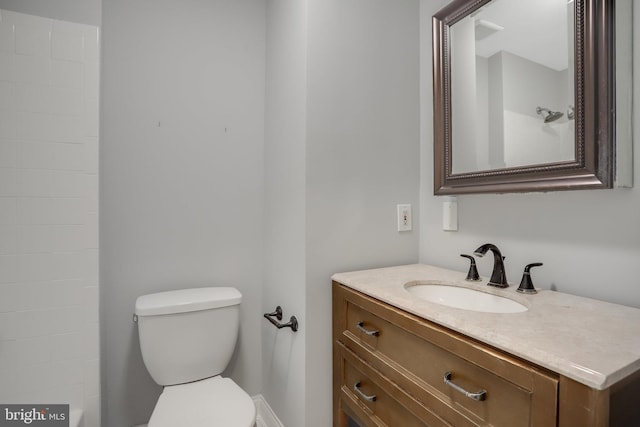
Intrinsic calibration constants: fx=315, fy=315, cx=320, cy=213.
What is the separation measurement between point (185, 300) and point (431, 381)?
3.60ft

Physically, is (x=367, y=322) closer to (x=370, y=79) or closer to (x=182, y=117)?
(x=370, y=79)

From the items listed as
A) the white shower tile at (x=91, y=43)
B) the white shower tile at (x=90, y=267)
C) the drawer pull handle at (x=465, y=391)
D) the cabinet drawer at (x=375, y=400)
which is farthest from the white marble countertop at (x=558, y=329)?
the white shower tile at (x=91, y=43)

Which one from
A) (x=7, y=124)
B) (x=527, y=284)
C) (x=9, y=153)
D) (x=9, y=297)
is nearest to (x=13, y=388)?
(x=9, y=297)

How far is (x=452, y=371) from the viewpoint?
80cm

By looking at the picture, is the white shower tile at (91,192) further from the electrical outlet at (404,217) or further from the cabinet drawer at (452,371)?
the electrical outlet at (404,217)

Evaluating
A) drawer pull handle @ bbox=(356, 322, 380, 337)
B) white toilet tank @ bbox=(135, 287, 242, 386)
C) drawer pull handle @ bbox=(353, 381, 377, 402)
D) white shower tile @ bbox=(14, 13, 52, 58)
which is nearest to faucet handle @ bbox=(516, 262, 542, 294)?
drawer pull handle @ bbox=(356, 322, 380, 337)

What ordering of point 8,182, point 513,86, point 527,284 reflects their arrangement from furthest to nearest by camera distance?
point 8,182 → point 513,86 → point 527,284

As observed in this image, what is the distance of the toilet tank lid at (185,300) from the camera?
1378mm

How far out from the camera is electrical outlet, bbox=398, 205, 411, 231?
1.51 metres

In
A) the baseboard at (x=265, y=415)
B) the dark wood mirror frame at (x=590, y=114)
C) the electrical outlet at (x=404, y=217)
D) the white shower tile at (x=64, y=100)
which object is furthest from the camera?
the baseboard at (x=265, y=415)

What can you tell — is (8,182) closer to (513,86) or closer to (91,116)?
(91,116)

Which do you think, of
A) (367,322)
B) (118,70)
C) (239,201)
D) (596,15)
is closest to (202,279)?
(239,201)

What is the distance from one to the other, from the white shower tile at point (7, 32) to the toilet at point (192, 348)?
114 centimetres

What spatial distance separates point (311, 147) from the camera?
130 cm
